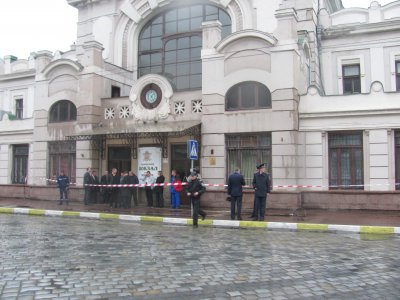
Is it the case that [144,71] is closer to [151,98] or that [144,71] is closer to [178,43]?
[178,43]

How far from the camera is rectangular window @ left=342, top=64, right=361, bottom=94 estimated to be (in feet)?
74.1

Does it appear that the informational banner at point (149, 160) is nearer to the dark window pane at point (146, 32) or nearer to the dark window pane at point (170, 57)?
the dark window pane at point (170, 57)

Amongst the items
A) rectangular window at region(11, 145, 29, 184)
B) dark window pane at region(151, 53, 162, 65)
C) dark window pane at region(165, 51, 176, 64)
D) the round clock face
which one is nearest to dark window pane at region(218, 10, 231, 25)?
dark window pane at region(165, 51, 176, 64)

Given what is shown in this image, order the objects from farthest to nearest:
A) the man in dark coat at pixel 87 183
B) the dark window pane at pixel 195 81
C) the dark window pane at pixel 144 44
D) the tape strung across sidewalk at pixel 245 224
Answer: the dark window pane at pixel 144 44 → the dark window pane at pixel 195 81 → the man in dark coat at pixel 87 183 → the tape strung across sidewalk at pixel 245 224

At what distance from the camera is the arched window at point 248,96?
18281 millimetres

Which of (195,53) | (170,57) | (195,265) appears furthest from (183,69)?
(195,265)

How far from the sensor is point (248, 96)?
1856cm

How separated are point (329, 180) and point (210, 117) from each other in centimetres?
553

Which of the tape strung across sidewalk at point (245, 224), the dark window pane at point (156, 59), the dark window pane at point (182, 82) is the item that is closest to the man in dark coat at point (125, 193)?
the tape strung across sidewalk at point (245, 224)

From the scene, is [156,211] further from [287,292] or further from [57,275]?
[287,292]

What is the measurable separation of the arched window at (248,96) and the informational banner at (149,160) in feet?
13.4

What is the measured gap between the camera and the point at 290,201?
16922mm

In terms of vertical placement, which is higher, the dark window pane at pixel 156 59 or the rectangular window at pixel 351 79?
the dark window pane at pixel 156 59

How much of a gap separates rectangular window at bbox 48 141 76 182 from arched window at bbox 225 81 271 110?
857 cm
